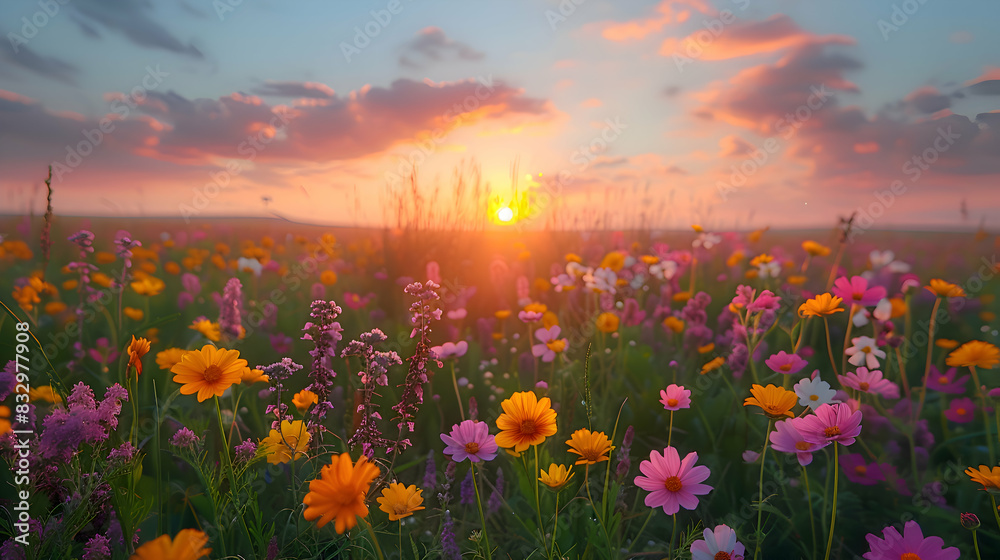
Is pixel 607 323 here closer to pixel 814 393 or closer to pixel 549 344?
pixel 549 344

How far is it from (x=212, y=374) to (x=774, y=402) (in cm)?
114

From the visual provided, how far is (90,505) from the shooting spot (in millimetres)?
945

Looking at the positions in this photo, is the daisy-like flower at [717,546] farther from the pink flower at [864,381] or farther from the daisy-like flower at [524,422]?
the pink flower at [864,381]

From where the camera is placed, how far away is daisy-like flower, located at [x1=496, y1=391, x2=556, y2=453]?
3.36ft

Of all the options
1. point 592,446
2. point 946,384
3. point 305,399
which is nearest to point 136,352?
point 305,399

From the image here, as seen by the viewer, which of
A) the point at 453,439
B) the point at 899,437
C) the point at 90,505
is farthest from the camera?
the point at 899,437

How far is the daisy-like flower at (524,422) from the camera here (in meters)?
1.02

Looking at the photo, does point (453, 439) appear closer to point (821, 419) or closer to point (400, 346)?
point (821, 419)

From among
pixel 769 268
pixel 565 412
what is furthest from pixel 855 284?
pixel 769 268

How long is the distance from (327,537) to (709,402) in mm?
1474

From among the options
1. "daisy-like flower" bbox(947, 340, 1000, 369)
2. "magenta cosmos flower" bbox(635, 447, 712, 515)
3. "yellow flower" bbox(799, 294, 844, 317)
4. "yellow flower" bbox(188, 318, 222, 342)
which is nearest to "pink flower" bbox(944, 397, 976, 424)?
"daisy-like flower" bbox(947, 340, 1000, 369)

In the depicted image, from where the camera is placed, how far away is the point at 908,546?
954 millimetres

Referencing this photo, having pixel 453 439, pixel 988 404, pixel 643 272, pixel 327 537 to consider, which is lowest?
pixel 327 537

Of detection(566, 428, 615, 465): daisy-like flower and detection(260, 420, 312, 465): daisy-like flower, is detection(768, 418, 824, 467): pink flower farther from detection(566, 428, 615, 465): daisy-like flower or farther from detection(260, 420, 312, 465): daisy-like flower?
detection(260, 420, 312, 465): daisy-like flower
